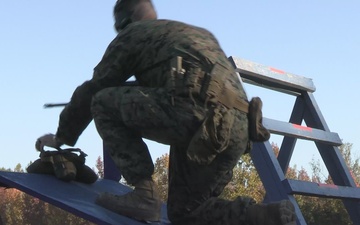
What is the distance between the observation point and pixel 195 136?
107 inches

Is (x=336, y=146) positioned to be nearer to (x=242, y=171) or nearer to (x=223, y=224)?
(x=223, y=224)

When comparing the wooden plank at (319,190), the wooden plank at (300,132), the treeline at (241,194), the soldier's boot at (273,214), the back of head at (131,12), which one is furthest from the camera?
the treeline at (241,194)

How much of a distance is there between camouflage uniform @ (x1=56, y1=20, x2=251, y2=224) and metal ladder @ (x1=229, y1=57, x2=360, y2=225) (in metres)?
0.89

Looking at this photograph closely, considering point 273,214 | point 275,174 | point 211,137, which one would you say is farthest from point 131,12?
point 275,174

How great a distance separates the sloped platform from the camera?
2773 mm

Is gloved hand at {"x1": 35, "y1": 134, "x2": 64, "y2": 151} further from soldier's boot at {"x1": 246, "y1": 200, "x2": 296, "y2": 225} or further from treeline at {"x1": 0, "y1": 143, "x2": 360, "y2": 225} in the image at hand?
treeline at {"x1": 0, "y1": 143, "x2": 360, "y2": 225}

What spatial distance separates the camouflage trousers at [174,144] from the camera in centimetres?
278

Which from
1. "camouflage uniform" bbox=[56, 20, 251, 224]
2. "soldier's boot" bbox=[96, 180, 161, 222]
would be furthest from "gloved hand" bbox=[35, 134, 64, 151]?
"soldier's boot" bbox=[96, 180, 161, 222]

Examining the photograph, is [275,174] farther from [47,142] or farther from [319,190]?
[47,142]

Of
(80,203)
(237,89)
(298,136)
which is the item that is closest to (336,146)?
(298,136)

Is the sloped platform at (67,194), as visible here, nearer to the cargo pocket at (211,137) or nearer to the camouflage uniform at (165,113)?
the camouflage uniform at (165,113)

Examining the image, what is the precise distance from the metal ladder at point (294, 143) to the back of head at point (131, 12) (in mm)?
1104

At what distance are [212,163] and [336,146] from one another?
7.19 feet

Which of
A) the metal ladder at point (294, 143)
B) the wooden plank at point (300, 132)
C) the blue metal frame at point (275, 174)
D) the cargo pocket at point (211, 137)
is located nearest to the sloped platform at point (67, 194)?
the blue metal frame at point (275, 174)
